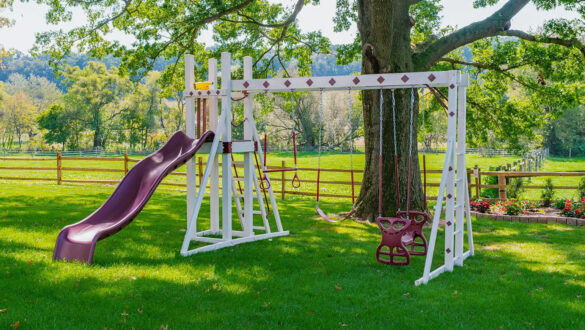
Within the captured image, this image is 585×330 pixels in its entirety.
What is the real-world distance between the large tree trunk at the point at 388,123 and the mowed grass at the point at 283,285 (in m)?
1.58

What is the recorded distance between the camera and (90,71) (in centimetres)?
6406

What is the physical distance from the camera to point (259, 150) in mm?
8828

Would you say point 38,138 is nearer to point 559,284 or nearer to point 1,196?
point 1,196

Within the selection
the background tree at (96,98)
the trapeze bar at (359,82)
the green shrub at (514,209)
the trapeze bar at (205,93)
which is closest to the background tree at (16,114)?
the background tree at (96,98)

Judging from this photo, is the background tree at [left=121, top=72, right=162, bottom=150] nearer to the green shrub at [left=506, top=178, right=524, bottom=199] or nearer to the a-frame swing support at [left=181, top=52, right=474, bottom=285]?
the green shrub at [left=506, top=178, right=524, bottom=199]

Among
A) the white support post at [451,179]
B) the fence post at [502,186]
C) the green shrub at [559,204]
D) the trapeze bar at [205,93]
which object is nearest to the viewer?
the white support post at [451,179]

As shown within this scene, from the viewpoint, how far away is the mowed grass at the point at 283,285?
15.6ft

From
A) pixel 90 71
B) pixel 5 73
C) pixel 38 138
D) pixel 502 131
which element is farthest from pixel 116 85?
pixel 5 73

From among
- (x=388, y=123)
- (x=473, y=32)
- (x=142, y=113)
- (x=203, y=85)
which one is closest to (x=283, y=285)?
(x=203, y=85)

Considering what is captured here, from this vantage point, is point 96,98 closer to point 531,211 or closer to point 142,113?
point 142,113

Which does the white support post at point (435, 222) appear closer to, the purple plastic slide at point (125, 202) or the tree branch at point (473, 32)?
the purple plastic slide at point (125, 202)

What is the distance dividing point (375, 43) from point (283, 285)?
5606 millimetres

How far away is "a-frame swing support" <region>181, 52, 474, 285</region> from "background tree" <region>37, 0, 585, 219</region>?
232 cm

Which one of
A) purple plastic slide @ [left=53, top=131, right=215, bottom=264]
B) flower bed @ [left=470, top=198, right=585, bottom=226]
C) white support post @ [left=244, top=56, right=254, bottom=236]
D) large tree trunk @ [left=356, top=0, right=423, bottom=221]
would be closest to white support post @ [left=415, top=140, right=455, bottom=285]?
white support post @ [left=244, top=56, right=254, bottom=236]
